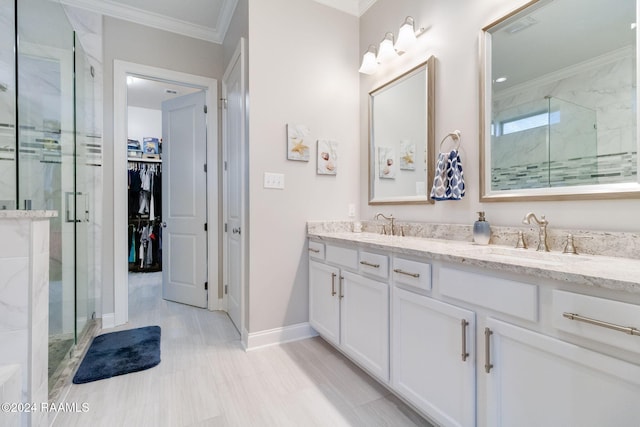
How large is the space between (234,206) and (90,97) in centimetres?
158

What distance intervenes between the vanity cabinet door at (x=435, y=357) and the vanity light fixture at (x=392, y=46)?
1.71 meters

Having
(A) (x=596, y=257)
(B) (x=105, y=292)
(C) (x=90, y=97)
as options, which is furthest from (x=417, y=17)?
(B) (x=105, y=292)

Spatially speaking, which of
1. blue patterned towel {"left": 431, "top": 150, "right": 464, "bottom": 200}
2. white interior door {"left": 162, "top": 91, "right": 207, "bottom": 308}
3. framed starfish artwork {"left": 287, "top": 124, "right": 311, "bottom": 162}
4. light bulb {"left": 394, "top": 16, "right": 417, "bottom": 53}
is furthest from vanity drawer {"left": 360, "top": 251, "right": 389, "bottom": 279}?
white interior door {"left": 162, "top": 91, "right": 207, "bottom": 308}

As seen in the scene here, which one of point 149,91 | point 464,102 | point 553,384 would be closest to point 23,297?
point 553,384

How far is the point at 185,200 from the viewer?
3.17 metres

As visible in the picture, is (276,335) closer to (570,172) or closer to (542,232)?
(542,232)

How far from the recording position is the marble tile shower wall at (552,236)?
3.66 feet

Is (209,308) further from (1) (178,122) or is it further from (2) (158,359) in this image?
(1) (178,122)

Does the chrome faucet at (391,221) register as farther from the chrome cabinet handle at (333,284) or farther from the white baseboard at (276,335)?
the white baseboard at (276,335)

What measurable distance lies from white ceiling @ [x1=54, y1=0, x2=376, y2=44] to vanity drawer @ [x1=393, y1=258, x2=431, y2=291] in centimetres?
227

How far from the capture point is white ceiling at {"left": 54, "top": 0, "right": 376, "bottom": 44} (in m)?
2.55

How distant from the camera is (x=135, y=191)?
4.74 m

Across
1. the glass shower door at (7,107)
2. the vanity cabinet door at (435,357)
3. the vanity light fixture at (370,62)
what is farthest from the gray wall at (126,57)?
the vanity cabinet door at (435,357)

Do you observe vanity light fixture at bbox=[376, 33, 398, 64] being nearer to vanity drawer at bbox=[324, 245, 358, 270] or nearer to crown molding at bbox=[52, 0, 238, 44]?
crown molding at bbox=[52, 0, 238, 44]
